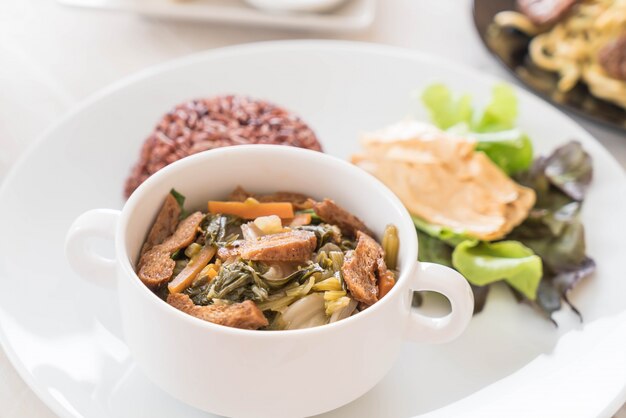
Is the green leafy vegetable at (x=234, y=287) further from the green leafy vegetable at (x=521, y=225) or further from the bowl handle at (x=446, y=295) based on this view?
the green leafy vegetable at (x=521, y=225)

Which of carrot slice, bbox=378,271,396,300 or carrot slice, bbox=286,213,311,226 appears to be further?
carrot slice, bbox=286,213,311,226

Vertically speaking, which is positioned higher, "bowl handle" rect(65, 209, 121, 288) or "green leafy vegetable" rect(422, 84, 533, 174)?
"bowl handle" rect(65, 209, 121, 288)

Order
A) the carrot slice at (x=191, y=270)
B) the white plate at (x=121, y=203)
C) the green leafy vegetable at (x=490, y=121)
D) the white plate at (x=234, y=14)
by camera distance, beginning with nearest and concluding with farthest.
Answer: the carrot slice at (x=191, y=270)
the white plate at (x=121, y=203)
the green leafy vegetable at (x=490, y=121)
the white plate at (x=234, y=14)

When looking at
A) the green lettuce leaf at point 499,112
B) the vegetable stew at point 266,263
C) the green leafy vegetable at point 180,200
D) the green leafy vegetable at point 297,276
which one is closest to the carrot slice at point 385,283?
the vegetable stew at point 266,263

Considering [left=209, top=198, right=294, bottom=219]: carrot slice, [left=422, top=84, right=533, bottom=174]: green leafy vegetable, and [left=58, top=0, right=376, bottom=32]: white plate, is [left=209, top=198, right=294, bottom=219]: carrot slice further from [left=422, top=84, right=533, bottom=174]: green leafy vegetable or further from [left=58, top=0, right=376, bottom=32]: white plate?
[left=58, top=0, right=376, bottom=32]: white plate

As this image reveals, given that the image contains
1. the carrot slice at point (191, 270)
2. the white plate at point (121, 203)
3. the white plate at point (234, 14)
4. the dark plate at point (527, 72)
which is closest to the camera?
the carrot slice at point (191, 270)

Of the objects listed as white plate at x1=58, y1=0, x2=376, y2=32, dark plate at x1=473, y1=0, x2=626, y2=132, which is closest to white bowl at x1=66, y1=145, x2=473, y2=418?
dark plate at x1=473, y1=0, x2=626, y2=132

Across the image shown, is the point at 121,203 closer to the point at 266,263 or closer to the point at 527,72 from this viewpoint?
the point at 266,263

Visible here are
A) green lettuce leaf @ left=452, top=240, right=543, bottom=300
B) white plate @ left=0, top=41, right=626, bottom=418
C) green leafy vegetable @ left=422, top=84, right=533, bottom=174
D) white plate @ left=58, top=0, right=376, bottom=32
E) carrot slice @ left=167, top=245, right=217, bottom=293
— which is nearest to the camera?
carrot slice @ left=167, top=245, right=217, bottom=293
